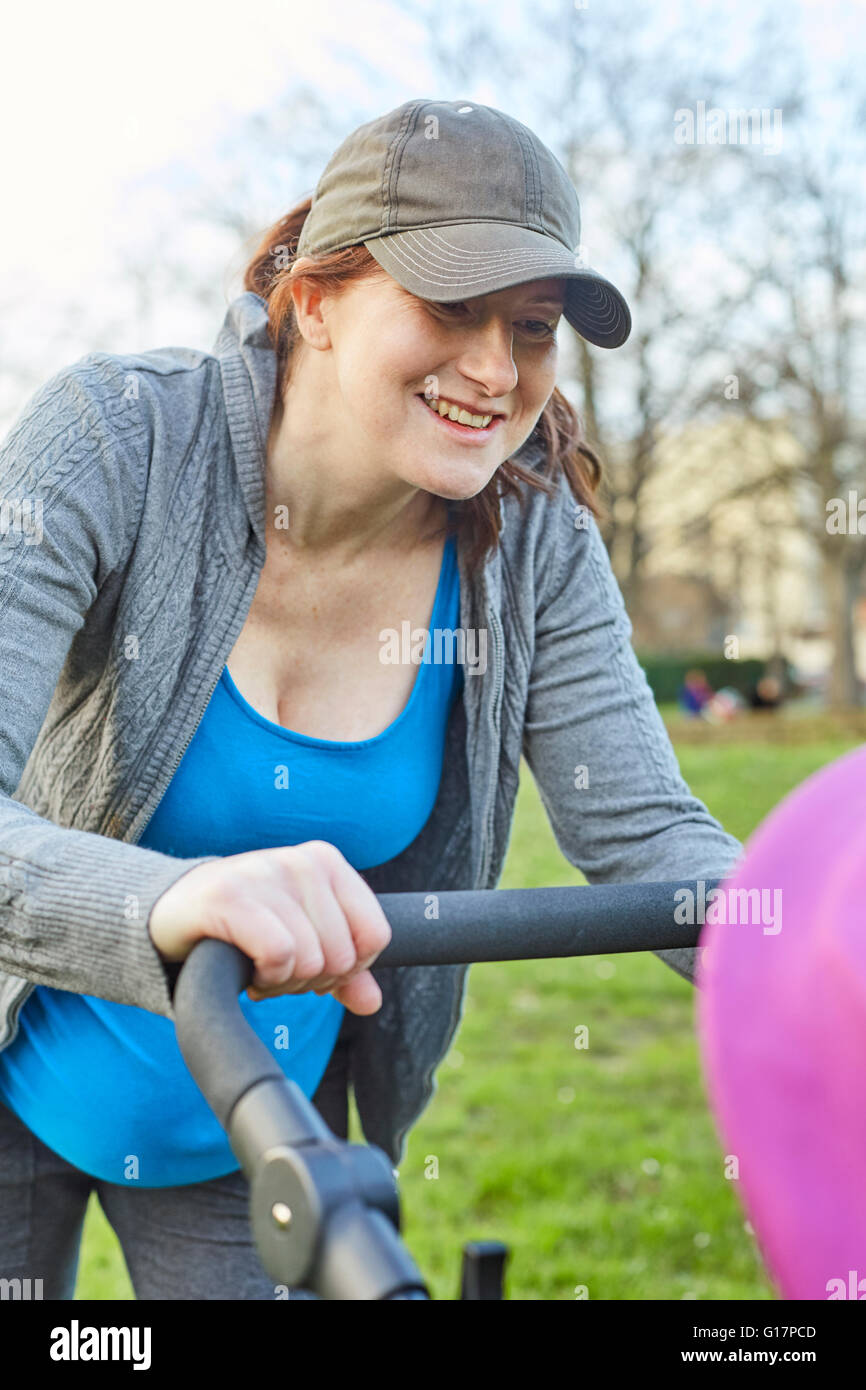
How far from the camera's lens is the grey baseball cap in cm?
146

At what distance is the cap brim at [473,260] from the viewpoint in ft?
4.72

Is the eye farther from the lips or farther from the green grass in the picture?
the green grass

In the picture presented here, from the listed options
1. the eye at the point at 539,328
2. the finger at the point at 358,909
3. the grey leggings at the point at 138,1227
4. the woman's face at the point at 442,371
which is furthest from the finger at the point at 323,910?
the grey leggings at the point at 138,1227

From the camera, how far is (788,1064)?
0.61 metres

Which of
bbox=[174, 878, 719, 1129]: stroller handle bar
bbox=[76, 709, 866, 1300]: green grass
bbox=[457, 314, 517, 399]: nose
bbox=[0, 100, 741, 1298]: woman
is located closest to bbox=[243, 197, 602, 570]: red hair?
bbox=[0, 100, 741, 1298]: woman

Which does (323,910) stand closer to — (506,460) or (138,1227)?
(506,460)

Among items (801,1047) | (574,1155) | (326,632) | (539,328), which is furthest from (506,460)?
(574,1155)

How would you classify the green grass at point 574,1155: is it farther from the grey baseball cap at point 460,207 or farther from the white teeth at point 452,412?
the grey baseball cap at point 460,207

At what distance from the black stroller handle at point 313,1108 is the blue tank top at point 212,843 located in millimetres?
539

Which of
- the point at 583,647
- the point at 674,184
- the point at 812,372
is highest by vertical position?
the point at 674,184

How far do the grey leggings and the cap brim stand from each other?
1100 millimetres
